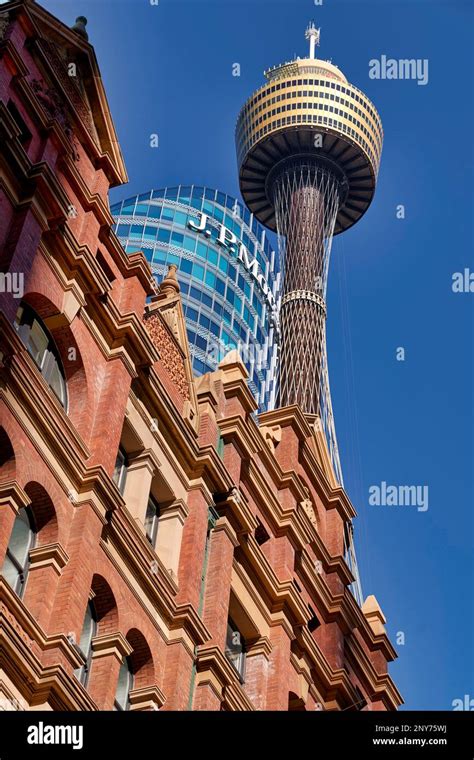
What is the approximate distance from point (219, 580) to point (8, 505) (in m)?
10.2

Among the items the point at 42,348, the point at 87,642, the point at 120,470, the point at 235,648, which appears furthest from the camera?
the point at 235,648

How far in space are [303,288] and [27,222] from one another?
11440 centimetres

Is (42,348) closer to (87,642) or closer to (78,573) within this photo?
(78,573)

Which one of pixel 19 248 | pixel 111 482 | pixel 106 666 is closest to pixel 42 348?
pixel 19 248

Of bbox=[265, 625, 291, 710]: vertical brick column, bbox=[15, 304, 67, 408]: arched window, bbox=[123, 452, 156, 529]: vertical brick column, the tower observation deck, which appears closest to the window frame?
bbox=[123, 452, 156, 529]: vertical brick column

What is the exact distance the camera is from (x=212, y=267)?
431ft

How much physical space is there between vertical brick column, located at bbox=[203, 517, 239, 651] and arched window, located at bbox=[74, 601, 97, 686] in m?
4.62

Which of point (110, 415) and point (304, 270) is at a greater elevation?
point (304, 270)

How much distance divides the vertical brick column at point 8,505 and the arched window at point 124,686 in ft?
18.4

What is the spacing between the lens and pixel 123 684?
109 feet

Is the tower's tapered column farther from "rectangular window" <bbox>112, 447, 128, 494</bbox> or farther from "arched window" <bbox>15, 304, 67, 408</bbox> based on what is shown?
"arched window" <bbox>15, 304, 67, 408</bbox>

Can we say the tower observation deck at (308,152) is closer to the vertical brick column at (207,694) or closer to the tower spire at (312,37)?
the tower spire at (312,37)
